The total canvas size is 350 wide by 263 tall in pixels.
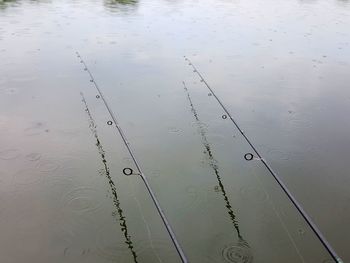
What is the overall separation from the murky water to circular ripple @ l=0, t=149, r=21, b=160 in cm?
3

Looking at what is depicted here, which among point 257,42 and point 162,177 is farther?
point 257,42

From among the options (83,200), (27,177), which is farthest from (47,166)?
(83,200)

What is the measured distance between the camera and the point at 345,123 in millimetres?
7320

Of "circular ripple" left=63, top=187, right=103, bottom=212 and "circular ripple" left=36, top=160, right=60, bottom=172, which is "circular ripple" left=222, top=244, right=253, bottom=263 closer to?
"circular ripple" left=63, top=187, right=103, bottom=212

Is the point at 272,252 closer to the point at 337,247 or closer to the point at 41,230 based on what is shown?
the point at 337,247

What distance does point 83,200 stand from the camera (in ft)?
16.6

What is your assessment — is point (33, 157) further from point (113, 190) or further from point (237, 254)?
point (237, 254)

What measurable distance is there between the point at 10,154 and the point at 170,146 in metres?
2.75

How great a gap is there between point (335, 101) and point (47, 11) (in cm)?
1327

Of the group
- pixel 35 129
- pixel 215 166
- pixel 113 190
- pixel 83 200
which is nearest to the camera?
pixel 83 200

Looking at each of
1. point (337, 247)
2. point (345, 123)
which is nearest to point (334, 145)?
point (345, 123)

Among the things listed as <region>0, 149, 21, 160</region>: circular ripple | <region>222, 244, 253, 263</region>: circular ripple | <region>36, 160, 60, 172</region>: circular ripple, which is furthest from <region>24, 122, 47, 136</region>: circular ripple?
<region>222, 244, 253, 263</region>: circular ripple

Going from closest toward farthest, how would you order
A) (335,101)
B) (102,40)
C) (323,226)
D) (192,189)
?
(323,226)
(192,189)
(335,101)
(102,40)

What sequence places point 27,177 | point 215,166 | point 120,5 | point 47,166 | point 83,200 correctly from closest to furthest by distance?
point 83,200 → point 27,177 → point 47,166 → point 215,166 → point 120,5
